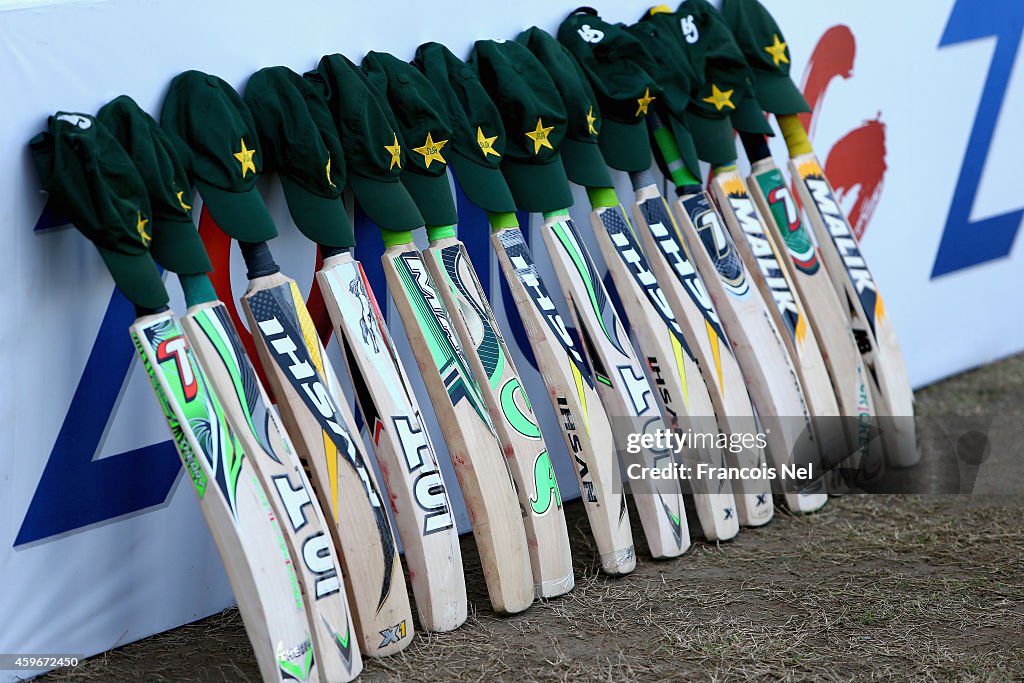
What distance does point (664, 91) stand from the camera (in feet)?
8.52

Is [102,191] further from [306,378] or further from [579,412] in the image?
[579,412]

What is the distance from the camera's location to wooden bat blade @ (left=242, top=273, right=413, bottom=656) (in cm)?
206

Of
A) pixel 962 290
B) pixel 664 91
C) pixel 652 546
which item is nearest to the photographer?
pixel 652 546

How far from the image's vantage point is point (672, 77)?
103 inches

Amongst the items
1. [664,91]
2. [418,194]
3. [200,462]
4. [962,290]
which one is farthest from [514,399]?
[962,290]

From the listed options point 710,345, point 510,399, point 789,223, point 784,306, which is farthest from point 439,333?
point 789,223

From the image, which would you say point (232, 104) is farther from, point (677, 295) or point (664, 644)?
point (664, 644)

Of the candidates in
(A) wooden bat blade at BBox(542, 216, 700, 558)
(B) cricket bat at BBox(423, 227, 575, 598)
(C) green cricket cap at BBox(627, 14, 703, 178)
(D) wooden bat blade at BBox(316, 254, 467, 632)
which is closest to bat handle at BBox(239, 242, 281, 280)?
(D) wooden bat blade at BBox(316, 254, 467, 632)

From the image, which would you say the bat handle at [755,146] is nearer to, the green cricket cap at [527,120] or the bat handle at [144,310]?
the green cricket cap at [527,120]

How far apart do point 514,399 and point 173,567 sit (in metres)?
0.73

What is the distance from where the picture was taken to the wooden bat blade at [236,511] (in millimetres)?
1902

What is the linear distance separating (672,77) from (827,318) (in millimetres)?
691

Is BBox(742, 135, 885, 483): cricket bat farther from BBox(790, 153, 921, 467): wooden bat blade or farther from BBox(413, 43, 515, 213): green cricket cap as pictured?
BBox(413, 43, 515, 213): green cricket cap

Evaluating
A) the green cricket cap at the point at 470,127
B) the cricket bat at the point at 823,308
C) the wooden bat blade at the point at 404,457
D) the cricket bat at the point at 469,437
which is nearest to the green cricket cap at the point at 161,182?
the wooden bat blade at the point at 404,457
